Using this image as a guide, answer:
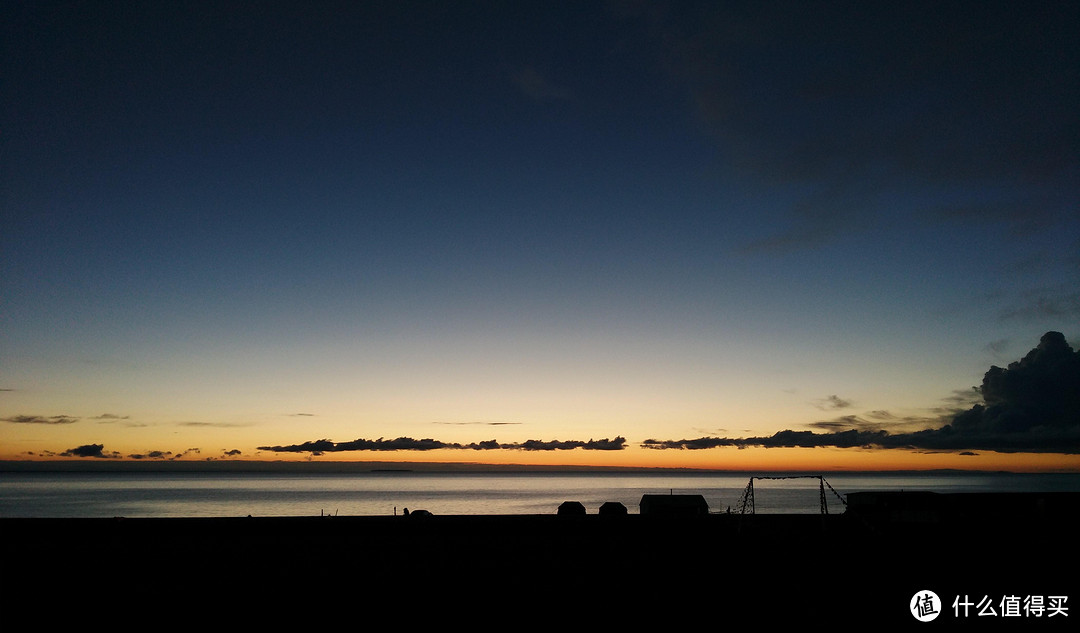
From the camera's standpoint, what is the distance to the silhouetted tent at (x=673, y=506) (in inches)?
1860

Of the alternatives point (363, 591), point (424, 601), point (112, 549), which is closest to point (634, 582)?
point (424, 601)

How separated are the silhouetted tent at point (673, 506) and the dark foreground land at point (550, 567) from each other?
65.9 inches

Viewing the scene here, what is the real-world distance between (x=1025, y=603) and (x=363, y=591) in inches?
721

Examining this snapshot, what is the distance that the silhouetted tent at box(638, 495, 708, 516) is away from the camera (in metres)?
47.2

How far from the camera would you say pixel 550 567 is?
86.5 feet

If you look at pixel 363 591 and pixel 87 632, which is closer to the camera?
pixel 87 632

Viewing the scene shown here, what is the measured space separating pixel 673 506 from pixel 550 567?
23359 mm

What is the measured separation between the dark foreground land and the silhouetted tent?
167 cm

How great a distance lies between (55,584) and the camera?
23.0 metres

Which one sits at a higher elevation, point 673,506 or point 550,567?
point 550,567

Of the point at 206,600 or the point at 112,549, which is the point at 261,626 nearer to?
the point at 206,600

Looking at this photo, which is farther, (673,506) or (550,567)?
(673,506)

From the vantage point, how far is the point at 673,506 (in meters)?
47.7

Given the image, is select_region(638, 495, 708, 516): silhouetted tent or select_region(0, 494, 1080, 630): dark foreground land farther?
select_region(638, 495, 708, 516): silhouetted tent
